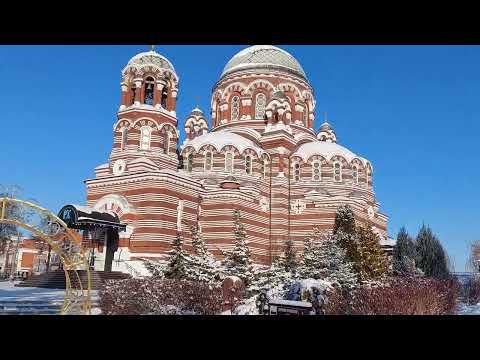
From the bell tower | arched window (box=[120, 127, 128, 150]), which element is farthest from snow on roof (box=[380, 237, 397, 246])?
arched window (box=[120, 127, 128, 150])

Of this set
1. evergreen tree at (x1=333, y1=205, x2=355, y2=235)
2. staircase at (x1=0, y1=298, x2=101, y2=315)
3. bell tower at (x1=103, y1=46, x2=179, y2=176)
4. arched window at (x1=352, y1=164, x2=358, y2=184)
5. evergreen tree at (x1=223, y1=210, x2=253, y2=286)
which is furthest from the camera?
arched window at (x1=352, y1=164, x2=358, y2=184)

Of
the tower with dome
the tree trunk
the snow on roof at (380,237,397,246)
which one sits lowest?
the tree trunk

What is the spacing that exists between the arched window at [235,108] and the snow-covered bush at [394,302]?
68.4 feet

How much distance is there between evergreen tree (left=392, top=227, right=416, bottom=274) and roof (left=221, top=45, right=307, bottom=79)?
556 inches

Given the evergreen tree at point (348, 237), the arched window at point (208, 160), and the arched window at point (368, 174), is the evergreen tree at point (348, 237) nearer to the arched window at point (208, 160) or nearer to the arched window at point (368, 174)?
the arched window at point (208, 160)

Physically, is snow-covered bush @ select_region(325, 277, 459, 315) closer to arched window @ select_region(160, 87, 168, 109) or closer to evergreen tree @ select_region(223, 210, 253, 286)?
evergreen tree @ select_region(223, 210, 253, 286)

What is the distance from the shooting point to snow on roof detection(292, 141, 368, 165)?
90.6 ft

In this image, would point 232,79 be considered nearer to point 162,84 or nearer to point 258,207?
point 162,84

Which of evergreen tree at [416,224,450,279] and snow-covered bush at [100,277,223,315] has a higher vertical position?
evergreen tree at [416,224,450,279]

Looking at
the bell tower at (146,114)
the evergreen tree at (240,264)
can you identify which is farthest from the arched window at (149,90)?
the evergreen tree at (240,264)

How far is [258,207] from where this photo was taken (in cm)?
A: 2517

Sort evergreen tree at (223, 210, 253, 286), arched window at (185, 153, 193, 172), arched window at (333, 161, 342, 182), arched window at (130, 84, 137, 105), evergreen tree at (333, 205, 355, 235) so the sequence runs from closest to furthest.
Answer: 1. evergreen tree at (223, 210, 253, 286)
2. evergreen tree at (333, 205, 355, 235)
3. arched window at (130, 84, 137, 105)
4. arched window at (185, 153, 193, 172)
5. arched window at (333, 161, 342, 182)
